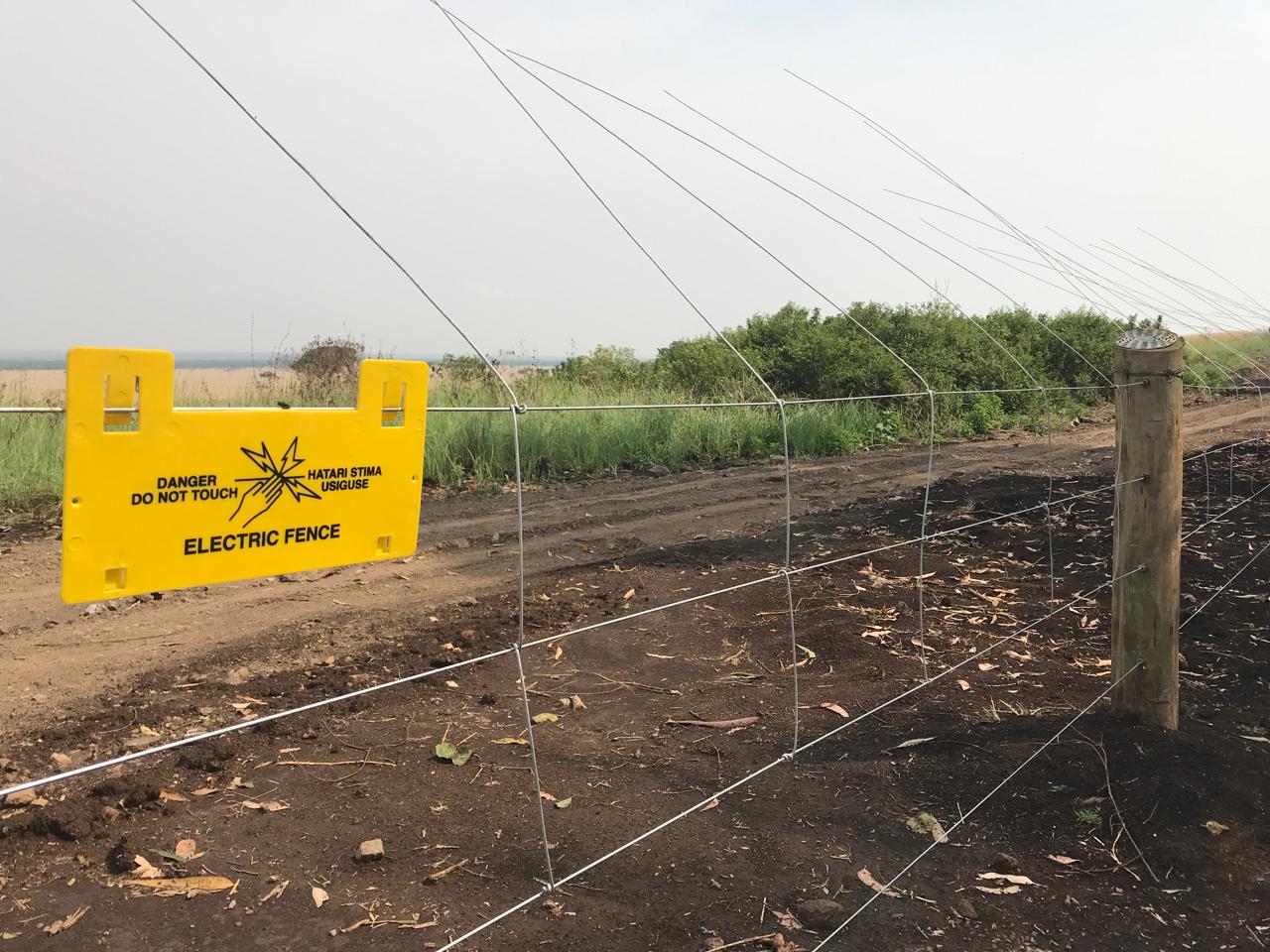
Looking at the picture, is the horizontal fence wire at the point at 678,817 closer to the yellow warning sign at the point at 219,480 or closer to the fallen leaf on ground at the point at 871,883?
the fallen leaf on ground at the point at 871,883

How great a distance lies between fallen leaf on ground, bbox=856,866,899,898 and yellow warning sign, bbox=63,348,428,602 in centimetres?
166

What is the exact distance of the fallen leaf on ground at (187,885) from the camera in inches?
107

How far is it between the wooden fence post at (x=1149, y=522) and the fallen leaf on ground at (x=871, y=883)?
56.6 inches

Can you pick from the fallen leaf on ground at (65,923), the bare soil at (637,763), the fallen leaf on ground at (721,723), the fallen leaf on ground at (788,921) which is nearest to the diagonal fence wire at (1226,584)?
the bare soil at (637,763)

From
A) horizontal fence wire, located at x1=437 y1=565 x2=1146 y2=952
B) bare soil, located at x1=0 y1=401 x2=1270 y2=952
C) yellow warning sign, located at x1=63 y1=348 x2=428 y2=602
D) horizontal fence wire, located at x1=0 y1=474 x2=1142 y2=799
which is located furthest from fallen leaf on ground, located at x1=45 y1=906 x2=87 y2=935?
yellow warning sign, located at x1=63 y1=348 x2=428 y2=602

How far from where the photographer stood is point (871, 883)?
9.11 ft

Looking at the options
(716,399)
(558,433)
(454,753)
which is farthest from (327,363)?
(454,753)

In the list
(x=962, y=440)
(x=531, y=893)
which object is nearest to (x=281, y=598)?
(x=531, y=893)

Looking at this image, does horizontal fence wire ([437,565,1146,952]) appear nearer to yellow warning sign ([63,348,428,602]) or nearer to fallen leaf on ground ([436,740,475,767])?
fallen leaf on ground ([436,740,475,767])

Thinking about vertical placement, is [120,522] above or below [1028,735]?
above

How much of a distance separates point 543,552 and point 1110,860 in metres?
4.72

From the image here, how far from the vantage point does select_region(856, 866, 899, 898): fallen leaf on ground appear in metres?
2.73

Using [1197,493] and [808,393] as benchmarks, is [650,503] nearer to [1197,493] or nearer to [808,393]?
[1197,493]

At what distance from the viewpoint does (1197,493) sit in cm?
856
